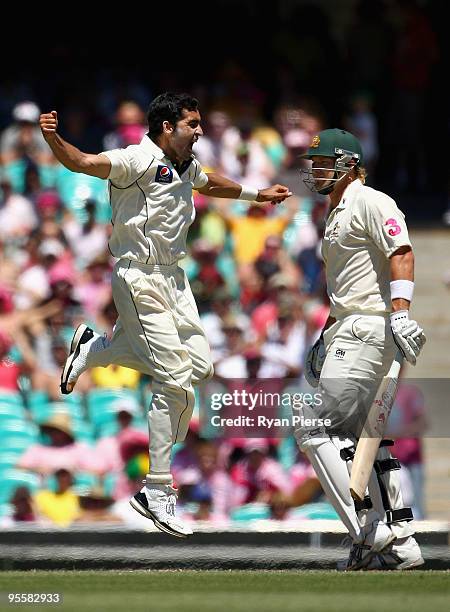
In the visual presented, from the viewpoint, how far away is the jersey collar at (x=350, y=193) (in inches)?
299

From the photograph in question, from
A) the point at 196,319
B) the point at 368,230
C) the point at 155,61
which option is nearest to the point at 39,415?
the point at 196,319

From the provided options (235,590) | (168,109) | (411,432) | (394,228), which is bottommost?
(235,590)

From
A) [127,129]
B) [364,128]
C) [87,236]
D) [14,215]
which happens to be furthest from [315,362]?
[364,128]

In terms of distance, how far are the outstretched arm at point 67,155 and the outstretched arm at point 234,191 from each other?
0.87 metres

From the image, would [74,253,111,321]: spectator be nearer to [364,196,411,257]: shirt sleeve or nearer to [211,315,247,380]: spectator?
[211,315,247,380]: spectator

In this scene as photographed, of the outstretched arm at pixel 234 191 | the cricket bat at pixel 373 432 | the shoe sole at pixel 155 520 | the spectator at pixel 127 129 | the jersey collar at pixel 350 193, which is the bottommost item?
the shoe sole at pixel 155 520

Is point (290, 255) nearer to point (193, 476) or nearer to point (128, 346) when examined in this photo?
point (193, 476)

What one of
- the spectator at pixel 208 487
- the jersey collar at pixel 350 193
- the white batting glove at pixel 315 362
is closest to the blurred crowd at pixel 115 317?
the spectator at pixel 208 487

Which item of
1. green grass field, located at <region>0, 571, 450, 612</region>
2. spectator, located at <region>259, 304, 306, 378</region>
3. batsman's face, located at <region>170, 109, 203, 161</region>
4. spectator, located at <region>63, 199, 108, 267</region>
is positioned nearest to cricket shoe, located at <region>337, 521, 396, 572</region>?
green grass field, located at <region>0, 571, 450, 612</region>

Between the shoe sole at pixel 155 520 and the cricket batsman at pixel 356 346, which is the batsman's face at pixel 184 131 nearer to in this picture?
the cricket batsman at pixel 356 346

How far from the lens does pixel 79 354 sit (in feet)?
26.0

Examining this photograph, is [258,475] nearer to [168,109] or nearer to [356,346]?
[356,346]

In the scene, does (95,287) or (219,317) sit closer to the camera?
(219,317)

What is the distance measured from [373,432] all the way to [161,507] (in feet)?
3.27
